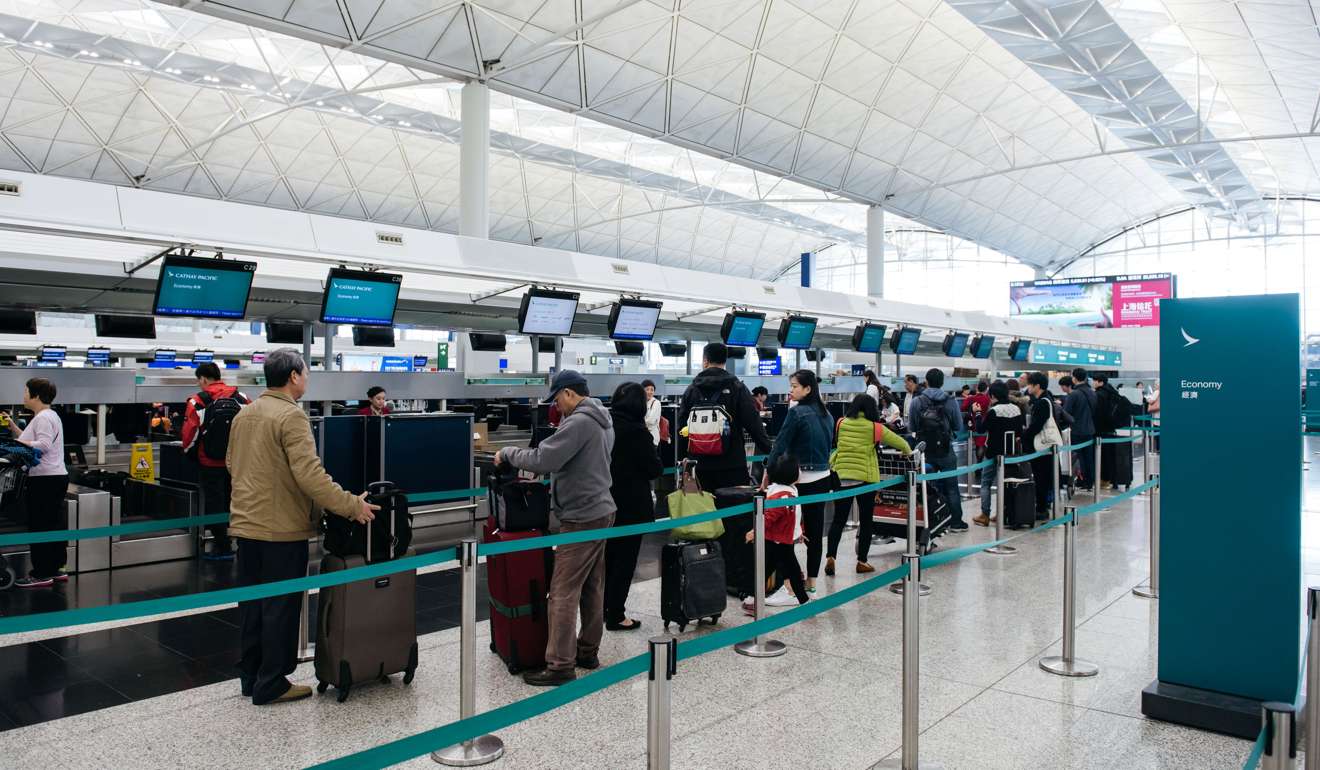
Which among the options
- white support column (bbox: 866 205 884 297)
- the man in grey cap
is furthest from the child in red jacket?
white support column (bbox: 866 205 884 297)

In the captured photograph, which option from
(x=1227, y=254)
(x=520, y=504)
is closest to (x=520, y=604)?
(x=520, y=504)

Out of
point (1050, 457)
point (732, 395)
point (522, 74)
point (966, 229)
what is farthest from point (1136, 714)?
point (966, 229)

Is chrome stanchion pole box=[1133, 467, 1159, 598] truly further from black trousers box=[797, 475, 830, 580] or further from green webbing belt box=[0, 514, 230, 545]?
green webbing belt box=[0, 514, 230, 545]

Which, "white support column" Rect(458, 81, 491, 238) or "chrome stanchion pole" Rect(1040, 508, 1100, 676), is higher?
"white support column" Rect(458, 81, 491, 238)

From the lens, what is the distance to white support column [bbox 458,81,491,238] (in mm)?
12938

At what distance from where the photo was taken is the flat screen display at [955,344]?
21.6 meters

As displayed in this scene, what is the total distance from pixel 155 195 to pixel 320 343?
21.4 m

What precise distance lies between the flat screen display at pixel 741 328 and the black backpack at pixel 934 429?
5.27 metres

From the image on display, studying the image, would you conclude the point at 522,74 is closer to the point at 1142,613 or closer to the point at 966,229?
the point at 1142,613

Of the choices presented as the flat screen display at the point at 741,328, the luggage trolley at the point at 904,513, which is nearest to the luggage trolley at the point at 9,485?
the luggage trolley at the point at 904,513

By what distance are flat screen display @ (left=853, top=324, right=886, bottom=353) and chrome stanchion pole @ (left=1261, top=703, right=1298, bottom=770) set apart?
15.9m

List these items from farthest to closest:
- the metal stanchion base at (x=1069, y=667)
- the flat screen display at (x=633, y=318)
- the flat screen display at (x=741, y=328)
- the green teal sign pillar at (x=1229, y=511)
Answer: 1. the flat screen display at (x=741, y=328)
2. the flat screen display at (x=633, y=318)
3. the metal stanchion base at (x=1069, y=667)
4. the green teal sign pillar at (x=1229, y=511)

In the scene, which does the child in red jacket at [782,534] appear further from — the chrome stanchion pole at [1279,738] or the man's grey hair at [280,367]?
the chrome stanchion pole at [1279,738]

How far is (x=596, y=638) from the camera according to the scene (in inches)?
196
